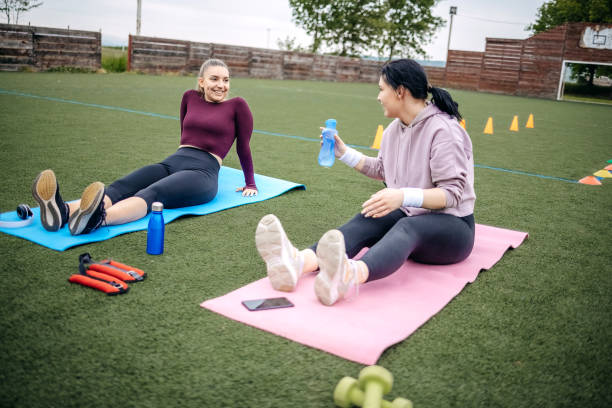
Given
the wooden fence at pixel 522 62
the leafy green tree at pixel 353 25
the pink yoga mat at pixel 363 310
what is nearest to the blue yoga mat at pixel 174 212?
the pink yoga mat at pixel 363 310

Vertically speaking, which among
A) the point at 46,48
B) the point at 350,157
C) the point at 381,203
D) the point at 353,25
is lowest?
the point at 381,203

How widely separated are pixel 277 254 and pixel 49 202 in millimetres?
1400

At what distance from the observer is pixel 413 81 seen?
8.23 ft

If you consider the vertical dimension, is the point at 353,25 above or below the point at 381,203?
above

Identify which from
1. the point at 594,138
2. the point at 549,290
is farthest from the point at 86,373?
the point at 594,138

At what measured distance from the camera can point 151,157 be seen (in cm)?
505

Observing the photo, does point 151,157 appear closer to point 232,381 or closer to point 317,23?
point 232,381

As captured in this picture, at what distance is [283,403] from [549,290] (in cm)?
162

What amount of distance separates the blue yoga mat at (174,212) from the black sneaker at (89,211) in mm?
53

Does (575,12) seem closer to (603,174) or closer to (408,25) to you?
(408,25)

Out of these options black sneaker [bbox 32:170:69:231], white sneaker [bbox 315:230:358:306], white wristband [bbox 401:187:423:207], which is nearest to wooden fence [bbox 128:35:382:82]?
black sneaker [bbox 32:170:69:231]

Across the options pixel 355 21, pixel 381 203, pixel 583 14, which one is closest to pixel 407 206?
pixel 381 203

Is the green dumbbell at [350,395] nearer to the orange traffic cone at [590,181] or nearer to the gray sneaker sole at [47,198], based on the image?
the gray sneaker sole at [47,198]

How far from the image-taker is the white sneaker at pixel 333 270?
2.01m
